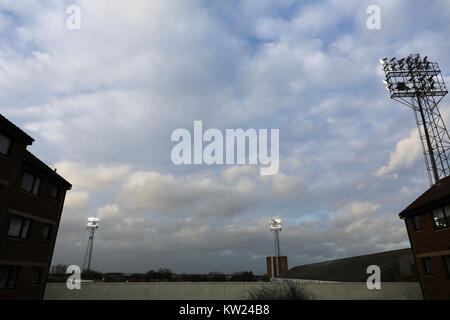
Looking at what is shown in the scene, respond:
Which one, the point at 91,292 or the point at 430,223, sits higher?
the point at 430,223

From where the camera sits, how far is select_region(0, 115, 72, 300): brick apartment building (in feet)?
59.6

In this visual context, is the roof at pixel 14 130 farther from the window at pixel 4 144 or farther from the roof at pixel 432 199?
the roof at pixel 432 199

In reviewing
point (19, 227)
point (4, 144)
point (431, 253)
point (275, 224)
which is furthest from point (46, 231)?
point (275, 224)

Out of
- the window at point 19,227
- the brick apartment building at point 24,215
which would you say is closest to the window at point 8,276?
the brick apartment building at point 24,215

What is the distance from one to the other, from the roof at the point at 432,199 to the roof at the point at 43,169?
33.6m

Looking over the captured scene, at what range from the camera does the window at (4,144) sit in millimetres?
17828

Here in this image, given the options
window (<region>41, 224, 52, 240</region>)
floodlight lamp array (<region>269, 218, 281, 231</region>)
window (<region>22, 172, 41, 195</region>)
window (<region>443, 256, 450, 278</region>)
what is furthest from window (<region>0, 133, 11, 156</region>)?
floodlight lamp array (<region>269, 218, 281, 231</region>)

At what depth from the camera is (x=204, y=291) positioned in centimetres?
3172

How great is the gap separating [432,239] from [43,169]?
3442cm

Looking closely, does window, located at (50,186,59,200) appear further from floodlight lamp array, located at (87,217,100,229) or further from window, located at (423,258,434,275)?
window, located at (423,258,434,275)
